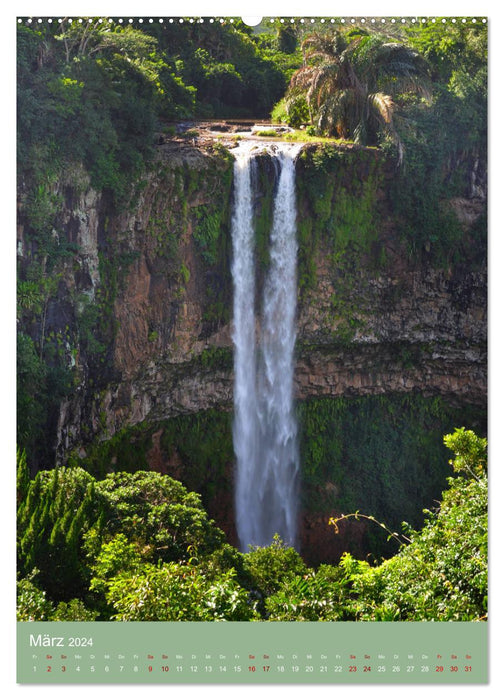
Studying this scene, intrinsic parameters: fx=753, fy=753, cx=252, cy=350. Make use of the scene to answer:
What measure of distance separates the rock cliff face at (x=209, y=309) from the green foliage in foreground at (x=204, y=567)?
11.3 ft

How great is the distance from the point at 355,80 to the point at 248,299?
5252 mm

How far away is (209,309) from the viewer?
17.0m

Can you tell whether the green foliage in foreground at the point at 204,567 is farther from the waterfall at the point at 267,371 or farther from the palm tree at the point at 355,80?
the palm tree at the point at 355,80

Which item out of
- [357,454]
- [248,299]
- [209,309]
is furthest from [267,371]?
[357,454]

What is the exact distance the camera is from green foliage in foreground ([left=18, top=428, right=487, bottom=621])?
7785 millimetres

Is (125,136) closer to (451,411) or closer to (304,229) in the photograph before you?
(304,229)

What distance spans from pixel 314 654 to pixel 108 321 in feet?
31.5

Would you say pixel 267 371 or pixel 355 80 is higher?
pixel 355 80

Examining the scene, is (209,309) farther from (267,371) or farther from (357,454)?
(357,454)

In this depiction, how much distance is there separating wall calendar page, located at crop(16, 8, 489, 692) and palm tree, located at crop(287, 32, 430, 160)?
0.05m

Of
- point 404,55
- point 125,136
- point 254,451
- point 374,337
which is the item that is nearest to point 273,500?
point 254,451

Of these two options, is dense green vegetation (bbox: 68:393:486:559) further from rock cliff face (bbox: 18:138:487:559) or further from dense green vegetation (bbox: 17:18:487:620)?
rock cliff face (bbox: 18:138:487:559)
